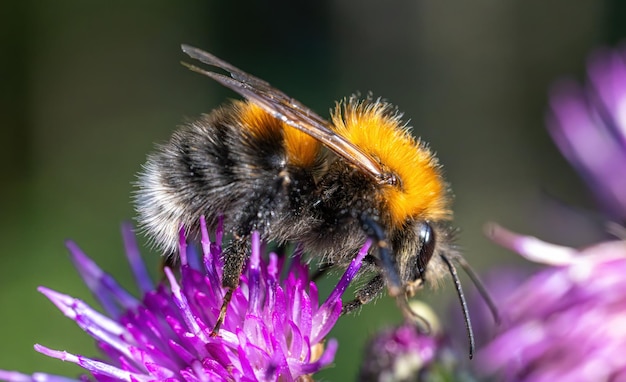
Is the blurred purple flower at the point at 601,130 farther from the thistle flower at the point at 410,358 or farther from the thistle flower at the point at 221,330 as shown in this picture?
the thistle flower at the point at 221,330

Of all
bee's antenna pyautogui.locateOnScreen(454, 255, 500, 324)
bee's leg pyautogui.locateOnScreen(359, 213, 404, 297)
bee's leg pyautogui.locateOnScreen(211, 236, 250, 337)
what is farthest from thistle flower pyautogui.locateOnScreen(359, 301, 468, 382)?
bee's leg pyautogui.locateOnScreen(211, 236, 250, 337)

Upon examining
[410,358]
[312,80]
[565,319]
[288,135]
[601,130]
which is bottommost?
[565,319]

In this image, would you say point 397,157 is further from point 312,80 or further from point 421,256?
point 312,80

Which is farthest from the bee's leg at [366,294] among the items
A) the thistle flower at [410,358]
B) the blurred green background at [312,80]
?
the blurred green background at [312,80]

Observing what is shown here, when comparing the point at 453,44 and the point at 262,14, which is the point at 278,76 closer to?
the point at 262,14

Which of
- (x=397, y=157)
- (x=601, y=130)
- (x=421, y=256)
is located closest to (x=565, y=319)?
(x=421, y=256)

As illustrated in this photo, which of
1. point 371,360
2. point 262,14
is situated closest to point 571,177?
point 262,14

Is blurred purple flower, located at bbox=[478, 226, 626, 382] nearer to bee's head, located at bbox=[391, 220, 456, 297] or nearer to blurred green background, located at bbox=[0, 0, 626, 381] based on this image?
bee's head, located at bbox=[391, 220, 456, 297]
